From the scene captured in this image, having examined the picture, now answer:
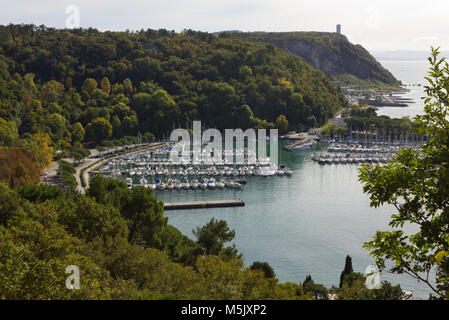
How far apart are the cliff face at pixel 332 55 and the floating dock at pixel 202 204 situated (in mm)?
63093

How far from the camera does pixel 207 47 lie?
50.5 m

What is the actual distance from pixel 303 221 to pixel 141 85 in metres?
25.9

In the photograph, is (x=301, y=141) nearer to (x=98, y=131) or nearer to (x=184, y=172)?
(x=184, y=172)

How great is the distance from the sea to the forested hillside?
1259 cm

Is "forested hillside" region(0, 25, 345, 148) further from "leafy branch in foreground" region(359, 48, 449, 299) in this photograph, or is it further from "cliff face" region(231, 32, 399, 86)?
"cliff face" region(231, 32, 399, 86)

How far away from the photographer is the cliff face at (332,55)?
8200 cm

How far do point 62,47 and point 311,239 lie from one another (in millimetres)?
35058

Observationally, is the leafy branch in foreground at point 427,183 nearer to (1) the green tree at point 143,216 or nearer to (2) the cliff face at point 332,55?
(1) the green tree at point 143,216

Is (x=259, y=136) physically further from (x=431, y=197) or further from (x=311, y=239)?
(x=431, y=197)

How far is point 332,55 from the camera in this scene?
3324 inches

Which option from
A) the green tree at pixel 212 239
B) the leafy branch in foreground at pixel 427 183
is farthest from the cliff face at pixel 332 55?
the leafy branch in foreground at pixel 427 183

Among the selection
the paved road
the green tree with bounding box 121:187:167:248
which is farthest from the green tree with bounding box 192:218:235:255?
the paved road
